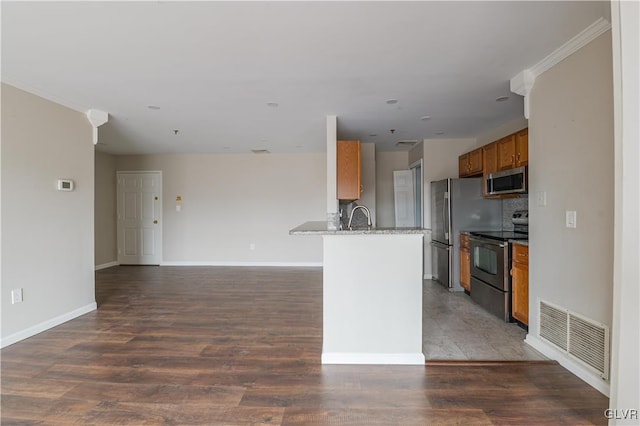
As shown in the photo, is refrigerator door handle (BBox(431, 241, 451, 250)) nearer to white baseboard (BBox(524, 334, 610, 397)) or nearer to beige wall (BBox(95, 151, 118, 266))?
white baseboard (BBox(524, 334, 610, 397))

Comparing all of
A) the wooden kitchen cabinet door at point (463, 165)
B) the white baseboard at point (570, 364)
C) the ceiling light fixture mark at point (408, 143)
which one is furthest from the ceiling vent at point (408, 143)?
the white baseboard at point (570, 364)

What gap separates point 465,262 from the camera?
4383mm

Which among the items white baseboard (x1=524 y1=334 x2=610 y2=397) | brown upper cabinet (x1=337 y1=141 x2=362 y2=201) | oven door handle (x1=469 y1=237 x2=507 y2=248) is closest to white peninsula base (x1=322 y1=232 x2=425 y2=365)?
white baseboard (x1=524 y1=334 x2=610 y2=397)

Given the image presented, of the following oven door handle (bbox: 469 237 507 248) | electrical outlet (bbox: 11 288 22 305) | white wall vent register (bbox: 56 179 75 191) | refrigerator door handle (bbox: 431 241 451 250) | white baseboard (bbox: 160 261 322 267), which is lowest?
white baseboard (bbox: 160 261 322 267)

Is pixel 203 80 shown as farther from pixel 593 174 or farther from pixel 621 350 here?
pixel 621 350

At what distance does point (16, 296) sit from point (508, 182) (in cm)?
507

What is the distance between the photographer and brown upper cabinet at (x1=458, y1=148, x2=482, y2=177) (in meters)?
4.41

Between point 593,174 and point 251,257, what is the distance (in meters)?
5.70

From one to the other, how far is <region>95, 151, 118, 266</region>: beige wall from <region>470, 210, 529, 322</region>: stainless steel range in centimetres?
666

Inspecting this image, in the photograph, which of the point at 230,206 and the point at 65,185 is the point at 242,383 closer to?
the point at 65,185

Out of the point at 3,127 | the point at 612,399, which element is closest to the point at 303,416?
the point at 612,399

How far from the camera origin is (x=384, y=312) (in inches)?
98.7

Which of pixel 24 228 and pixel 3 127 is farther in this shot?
pixel 24 228

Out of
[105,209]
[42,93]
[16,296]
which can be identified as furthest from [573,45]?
[105,209]
